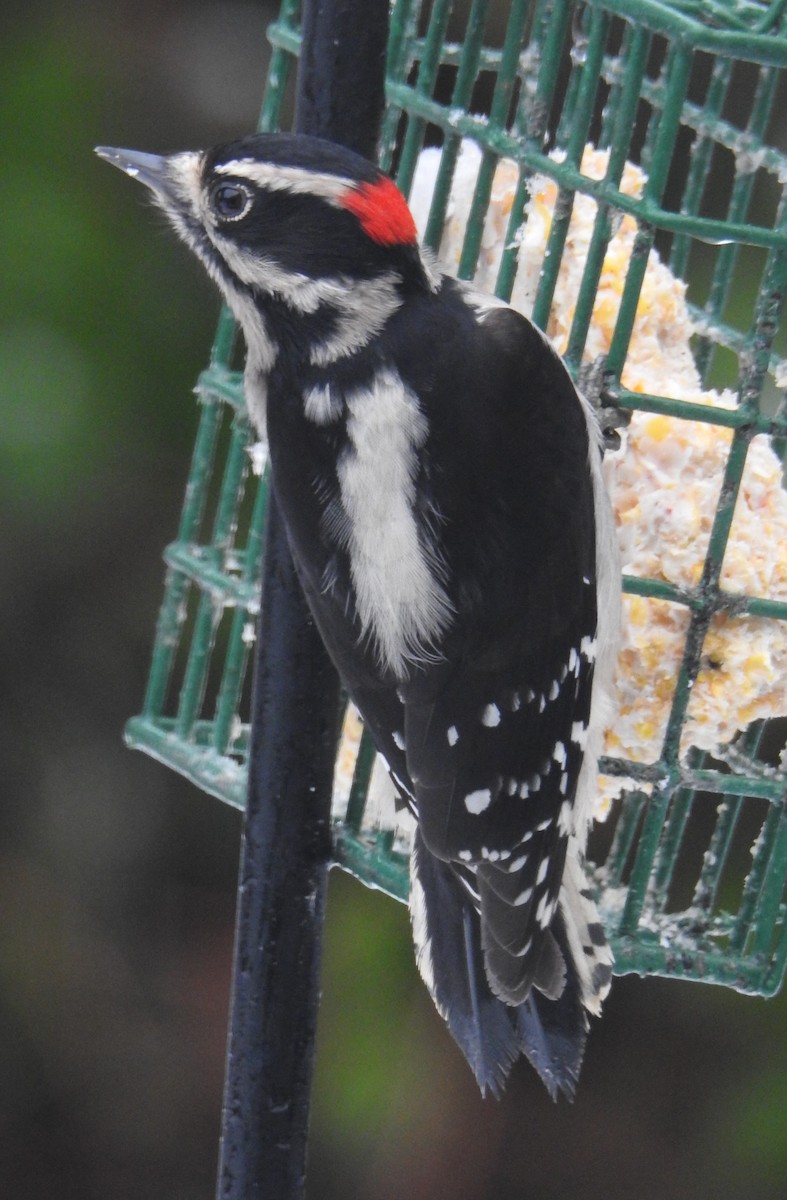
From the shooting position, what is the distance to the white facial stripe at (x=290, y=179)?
1.71 meters

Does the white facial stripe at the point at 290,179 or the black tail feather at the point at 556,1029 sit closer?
the white facial stripe at the point at 290,179

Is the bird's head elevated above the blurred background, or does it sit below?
above

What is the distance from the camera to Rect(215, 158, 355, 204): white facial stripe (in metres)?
1.71

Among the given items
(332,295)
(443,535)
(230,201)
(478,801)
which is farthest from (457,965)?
(230,201)

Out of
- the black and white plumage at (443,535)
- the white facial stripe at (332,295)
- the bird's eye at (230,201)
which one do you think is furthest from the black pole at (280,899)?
the bird's eye at (230,201)

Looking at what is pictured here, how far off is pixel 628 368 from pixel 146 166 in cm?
57

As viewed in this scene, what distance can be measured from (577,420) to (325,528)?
0.29m

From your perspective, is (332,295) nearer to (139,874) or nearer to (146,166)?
(146,166)

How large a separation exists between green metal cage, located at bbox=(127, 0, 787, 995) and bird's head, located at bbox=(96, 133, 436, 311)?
14 cm

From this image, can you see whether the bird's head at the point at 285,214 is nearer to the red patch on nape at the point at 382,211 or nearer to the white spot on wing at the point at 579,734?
the red patch on nape at the point at 382,211

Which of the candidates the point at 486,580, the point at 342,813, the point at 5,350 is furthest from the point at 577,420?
the point at 5,350

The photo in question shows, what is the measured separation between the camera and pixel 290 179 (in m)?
1.75

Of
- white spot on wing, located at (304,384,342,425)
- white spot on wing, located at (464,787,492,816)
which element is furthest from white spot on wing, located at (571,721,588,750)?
white spot on wing, located at (304,384,342,425)

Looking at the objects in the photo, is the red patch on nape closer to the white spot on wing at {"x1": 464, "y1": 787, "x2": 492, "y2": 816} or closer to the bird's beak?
the bird's beak
